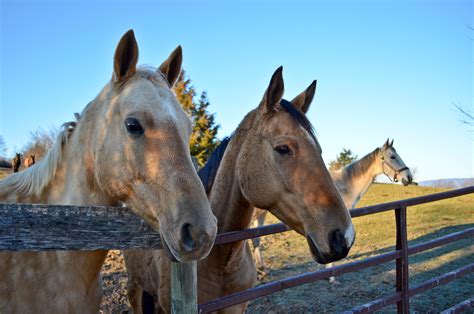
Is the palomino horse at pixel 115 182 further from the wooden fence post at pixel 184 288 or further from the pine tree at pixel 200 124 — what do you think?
the pine tree at pixel 200 124

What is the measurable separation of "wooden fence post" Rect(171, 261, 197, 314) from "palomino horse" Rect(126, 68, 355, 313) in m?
0.83

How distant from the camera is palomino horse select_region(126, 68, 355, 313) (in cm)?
230

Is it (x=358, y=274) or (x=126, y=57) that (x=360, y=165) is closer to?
(x=358, y=274)

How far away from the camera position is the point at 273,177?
104 inches

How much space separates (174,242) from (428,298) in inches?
213

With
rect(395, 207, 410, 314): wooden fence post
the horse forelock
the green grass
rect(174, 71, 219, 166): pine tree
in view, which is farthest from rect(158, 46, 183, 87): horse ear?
rect(174, 71, 219, 166): pine tree

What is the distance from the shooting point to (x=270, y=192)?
2635 millimetres

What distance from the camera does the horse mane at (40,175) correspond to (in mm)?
2240

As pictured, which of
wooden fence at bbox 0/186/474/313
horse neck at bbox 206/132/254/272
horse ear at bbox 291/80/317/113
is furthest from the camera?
horse ear at bbox 291/80/317/113


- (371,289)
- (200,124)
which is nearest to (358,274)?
(371,289)

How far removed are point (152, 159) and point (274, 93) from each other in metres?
1.37

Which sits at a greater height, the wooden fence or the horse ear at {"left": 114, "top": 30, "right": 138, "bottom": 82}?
the horse ear at {"left": 114, "top": 30, "right": 138, "bottom": 82}

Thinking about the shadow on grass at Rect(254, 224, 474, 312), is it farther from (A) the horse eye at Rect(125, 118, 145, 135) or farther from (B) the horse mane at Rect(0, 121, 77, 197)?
(A) the horse eye at Rect(125, 118, 145, 135)

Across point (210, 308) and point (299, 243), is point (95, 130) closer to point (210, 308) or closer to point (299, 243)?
point (210, 308)
